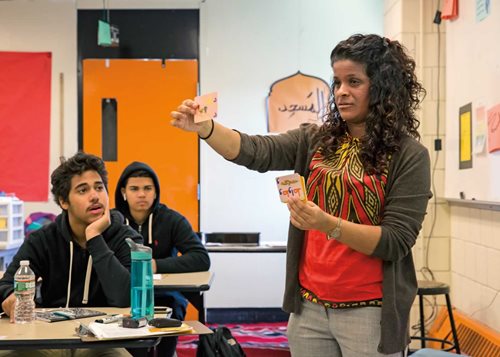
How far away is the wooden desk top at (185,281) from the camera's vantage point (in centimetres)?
304

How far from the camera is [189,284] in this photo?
309 centimetres

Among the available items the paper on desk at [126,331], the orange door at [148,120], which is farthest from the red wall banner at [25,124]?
the paper on desk at [126,331]

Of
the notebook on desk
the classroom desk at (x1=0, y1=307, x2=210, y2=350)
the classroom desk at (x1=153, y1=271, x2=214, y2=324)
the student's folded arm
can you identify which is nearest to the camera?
the classroom desk at (x1=0, y1=307, x2=210, y2=350)

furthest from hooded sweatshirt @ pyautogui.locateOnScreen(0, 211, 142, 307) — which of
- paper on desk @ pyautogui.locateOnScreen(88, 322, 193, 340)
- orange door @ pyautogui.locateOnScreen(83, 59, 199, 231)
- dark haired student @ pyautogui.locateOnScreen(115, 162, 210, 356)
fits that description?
orange door @ pyautogui.locateOnScreen(83, 59, 199, 231)

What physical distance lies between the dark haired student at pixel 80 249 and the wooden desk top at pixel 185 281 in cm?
34

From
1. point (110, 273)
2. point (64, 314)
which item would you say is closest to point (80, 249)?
point (110, 273)

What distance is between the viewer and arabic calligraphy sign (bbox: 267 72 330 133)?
5770 mm

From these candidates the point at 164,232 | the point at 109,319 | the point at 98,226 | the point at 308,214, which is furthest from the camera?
the point at 164,232

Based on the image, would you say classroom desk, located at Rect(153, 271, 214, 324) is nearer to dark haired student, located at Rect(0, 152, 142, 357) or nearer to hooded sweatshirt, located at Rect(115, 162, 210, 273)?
hooded sweatshirt, located at Rect(115, 162, 210, 273)

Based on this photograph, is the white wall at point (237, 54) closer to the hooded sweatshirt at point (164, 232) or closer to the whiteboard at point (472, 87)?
the whiteboard at point (472, 87)

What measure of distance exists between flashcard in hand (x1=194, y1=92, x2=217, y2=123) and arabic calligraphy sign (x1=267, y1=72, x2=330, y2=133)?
4097 mm

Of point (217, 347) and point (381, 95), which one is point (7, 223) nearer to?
point (217, 347)

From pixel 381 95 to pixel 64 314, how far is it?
4.46ft

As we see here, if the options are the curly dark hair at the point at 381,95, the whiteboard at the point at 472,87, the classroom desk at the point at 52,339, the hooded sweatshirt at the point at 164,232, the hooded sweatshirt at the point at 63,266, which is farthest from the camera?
the hooded sweatshirt at the point at 164,232
